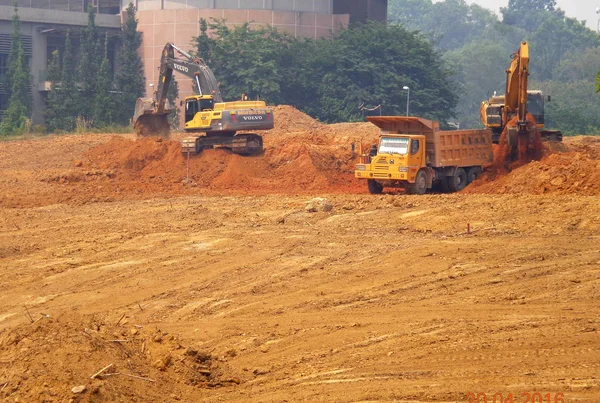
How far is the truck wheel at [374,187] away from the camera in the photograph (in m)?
29.4

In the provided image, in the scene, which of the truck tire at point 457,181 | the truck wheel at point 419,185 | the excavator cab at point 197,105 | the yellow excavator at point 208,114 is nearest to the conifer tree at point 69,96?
the yellow excavator at point 208,114

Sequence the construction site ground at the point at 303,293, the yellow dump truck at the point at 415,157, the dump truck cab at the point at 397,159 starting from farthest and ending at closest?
1. the yellow dump truck at the point at 415,157
2. the dump truck cab at the point at 397,159
3. the construction site ground at the point at 303,293

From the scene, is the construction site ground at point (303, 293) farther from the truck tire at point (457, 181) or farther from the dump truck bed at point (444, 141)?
the dump truck bed at point (444, 141)

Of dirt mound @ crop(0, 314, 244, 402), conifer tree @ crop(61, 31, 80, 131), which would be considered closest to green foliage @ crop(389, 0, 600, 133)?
conifer tree @ crop(61, 31, 80, 131)

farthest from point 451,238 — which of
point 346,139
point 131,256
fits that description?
point 346,139

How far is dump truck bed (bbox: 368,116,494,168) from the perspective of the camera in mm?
28531

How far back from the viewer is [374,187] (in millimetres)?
29531

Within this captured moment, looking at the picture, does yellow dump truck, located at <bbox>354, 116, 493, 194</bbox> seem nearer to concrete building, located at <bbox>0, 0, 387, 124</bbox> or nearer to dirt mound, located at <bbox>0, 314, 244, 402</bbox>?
dirt mound, located at <bbox>0, 314, 244, 402</bbox>

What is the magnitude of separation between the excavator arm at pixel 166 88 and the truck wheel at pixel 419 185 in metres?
11.1

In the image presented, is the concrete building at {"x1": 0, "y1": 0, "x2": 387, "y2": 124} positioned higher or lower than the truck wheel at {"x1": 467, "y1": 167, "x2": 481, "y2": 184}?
higher

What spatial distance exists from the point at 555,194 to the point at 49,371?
18.7 m

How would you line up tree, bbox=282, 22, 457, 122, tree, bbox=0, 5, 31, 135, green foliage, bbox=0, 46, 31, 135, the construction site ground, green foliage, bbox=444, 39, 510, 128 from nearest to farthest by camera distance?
the construction site ground, green foliage, bbox=0, 46, 31, 135, tree, bbox=0, 5, 31, 135, tree, bbox=282, 22, 457, 122, green foliage, bbox=444, 39, 510, 128

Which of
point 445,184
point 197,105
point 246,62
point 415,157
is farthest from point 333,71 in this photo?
point 415,157

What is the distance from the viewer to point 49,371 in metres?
10.1
